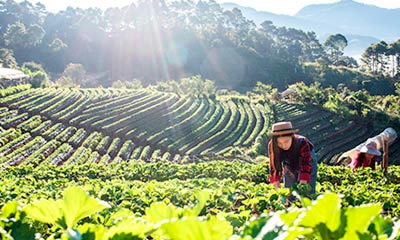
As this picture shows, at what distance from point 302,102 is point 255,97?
617cm

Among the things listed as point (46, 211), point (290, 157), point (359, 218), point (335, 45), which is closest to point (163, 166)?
point (290, 157)

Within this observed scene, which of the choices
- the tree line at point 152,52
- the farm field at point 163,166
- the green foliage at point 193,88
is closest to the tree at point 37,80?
the farm field at point 163,166

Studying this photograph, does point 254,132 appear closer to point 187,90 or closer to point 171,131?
point 171,131

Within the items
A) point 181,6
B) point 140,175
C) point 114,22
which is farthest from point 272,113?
point 181,6

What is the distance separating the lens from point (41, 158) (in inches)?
980

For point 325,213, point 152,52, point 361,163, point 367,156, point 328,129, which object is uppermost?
point 325,213

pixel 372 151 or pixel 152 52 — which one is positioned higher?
pixel 372 151

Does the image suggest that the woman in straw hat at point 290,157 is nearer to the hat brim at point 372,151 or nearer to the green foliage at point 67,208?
the green foliage at point 67,208

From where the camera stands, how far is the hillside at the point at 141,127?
88.7ft

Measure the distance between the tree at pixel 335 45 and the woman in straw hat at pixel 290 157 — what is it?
8213cm

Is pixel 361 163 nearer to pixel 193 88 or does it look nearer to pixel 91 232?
pixel 91 232

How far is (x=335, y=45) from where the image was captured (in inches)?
3388

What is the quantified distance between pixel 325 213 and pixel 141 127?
107ft

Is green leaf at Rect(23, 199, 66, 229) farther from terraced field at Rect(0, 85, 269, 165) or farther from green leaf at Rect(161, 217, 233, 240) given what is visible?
terraced field at Rect(0, 85, 269, 165)
